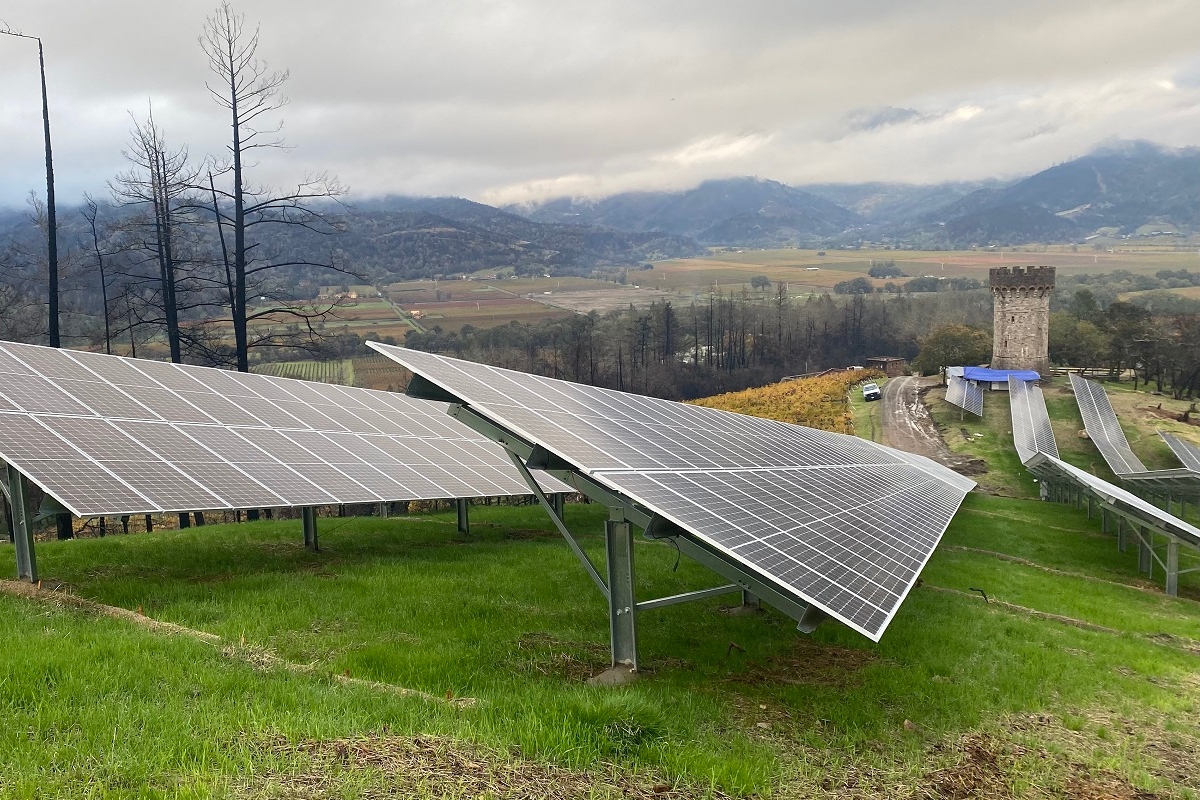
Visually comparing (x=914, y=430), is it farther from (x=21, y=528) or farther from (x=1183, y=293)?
(x=1183, y=293)

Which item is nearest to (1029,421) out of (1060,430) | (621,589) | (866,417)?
(1060,430)

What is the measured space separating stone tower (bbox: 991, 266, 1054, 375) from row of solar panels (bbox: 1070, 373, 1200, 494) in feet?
35.4

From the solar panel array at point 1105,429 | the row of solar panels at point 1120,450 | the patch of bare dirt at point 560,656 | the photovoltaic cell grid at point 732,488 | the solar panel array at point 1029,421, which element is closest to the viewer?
the photovoltaic cell grid at point 732,488

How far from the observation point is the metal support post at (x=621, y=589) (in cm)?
948

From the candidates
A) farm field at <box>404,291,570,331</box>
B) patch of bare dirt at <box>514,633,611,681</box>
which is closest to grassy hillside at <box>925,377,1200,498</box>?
patch of bare dirt at <box>514,633,611,681</box>

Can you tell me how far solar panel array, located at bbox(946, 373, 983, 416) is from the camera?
222 ft

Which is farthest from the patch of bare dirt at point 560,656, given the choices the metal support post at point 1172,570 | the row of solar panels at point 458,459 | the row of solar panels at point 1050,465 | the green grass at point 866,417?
the green grass at point 866,417

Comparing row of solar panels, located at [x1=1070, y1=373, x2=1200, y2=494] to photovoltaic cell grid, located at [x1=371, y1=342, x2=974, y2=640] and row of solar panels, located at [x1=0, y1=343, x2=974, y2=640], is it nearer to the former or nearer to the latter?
row of solar panels, located at [x1=0, y1=343, x2=974, y2=640]

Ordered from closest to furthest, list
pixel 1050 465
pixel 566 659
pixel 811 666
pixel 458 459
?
pixel 566 659 < pixel 811 666 < pixel 458 459 < pixel 1050 465

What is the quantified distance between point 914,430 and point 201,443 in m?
60.9

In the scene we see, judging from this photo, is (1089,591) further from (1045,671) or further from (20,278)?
(20,278)

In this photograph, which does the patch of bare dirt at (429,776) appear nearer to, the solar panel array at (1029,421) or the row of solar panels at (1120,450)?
the row of solar panels at (1120,450)

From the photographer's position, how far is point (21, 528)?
12.5 m

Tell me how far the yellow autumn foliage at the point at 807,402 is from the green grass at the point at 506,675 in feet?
170
